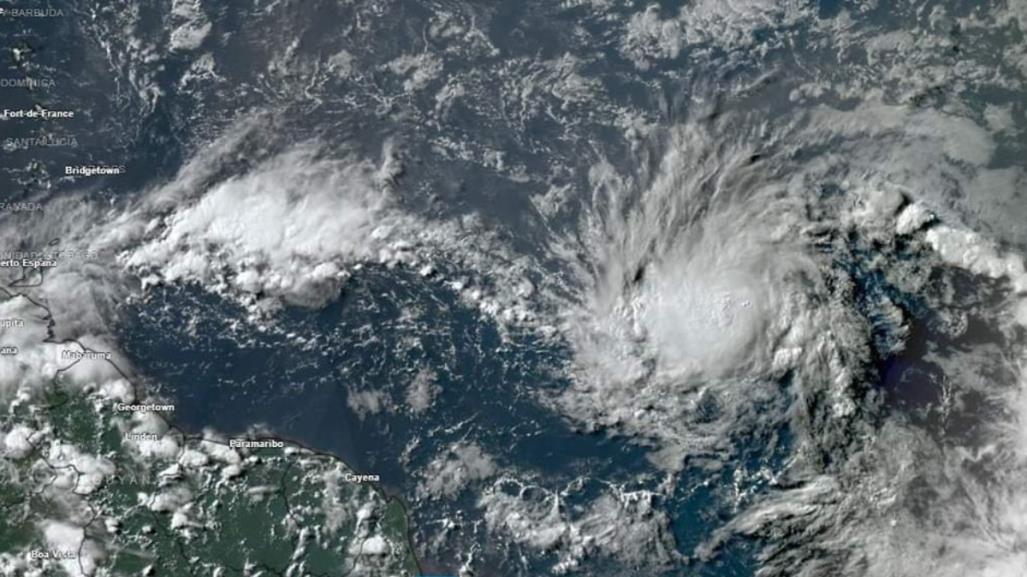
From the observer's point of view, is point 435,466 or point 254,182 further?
point 254,182

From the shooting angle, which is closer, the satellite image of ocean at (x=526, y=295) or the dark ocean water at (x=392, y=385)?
the satellite image of ocean at (x=526, y=295)

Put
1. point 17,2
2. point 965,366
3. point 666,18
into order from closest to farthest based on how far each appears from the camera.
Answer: point 965,366 → point 666,18 → point 17,2

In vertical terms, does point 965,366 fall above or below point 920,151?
below

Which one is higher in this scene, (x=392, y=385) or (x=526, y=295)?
(x=526, y=295)

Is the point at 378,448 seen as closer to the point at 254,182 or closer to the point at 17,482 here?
the point at 254,182

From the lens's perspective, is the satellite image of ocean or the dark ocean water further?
the dark ocean water

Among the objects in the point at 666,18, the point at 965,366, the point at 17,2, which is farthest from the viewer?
the point at 17,2

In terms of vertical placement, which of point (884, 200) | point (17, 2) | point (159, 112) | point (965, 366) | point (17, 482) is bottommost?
point (17, 482)

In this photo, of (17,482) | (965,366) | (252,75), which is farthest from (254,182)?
(965,366)
